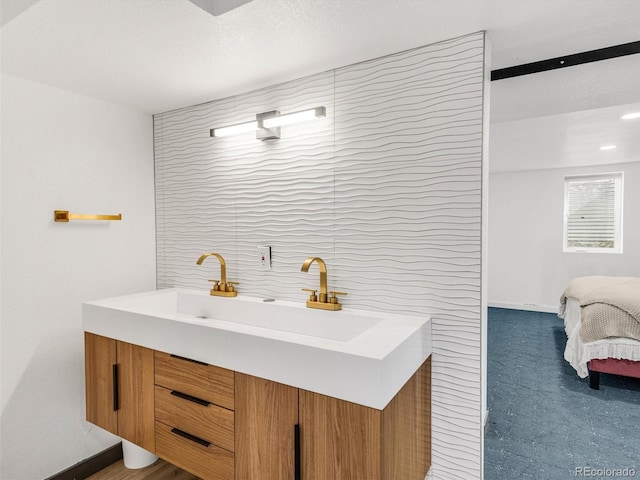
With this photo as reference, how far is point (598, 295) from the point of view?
305cm

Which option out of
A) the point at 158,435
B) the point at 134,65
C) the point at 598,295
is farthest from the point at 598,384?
the point at 134,65

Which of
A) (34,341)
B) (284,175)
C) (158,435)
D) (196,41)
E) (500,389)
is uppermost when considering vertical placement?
(196,41)

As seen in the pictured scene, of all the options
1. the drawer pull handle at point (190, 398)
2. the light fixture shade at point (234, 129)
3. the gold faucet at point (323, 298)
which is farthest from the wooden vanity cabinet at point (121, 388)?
the light fixture shade at point (234, 129)

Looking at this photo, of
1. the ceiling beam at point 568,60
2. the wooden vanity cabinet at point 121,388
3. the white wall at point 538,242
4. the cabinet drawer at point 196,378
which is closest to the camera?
the cabinet drawer at point 196,378

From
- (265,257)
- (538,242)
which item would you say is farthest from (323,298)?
(538,242)

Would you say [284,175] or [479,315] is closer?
[479,315]

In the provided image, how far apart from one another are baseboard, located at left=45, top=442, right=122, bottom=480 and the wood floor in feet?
0.10

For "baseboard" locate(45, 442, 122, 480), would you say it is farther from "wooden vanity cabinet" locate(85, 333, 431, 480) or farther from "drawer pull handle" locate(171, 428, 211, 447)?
"drawer pull handle" locate(171, 428, 211, 447)

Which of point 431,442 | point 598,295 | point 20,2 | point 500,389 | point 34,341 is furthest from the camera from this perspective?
point 598,295

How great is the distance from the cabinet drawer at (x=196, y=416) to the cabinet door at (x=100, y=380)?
361 mm

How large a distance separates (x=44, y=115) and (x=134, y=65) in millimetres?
647

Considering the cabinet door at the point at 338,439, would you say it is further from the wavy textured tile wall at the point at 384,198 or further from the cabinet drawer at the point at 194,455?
the wavy textured tile wall at the point at 384,198

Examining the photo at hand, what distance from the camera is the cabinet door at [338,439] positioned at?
3.54 feet

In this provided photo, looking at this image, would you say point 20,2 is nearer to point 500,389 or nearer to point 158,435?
point 158,435
